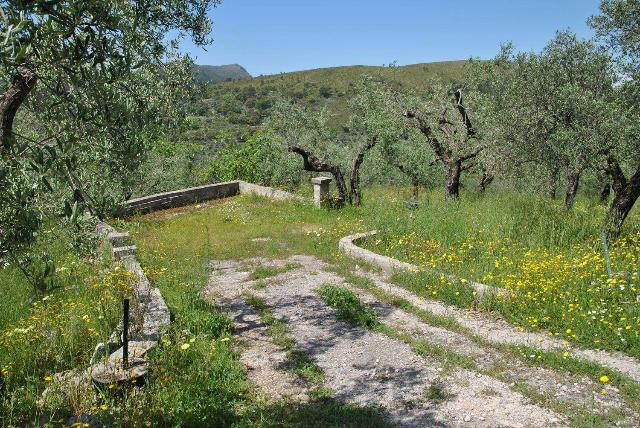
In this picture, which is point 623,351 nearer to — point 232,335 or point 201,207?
point 232,335

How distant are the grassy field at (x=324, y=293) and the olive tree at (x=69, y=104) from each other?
214 cm

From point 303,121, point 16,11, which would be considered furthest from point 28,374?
point 303,121

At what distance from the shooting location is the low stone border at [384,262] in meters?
8.04

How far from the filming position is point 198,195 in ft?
62.6

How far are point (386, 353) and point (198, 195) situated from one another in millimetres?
13886

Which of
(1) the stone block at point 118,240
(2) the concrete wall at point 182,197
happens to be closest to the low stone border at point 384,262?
(1) the stone block at point 118,240

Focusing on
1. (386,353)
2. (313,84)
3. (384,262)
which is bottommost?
(386,353)

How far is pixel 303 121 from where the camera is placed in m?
19.3

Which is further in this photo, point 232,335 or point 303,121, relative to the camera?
point 303,121

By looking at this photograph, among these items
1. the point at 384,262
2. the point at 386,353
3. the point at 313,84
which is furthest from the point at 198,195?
the point at 313,84

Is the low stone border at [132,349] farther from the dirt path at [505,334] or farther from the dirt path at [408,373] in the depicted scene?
the dirt path at [505,334]

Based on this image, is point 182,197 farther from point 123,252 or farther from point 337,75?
point 337,75

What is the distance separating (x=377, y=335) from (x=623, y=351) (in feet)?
10.6

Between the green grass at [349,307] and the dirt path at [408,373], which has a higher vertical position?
the green grass at [349,307]
